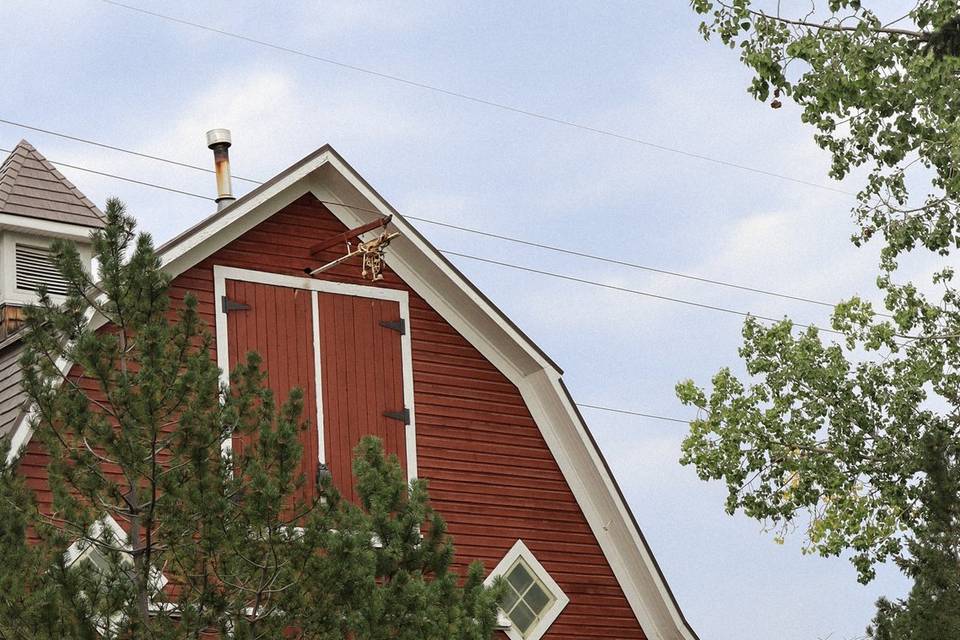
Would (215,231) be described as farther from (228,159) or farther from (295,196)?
(228,159)

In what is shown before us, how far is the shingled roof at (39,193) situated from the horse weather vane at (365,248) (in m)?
4.20

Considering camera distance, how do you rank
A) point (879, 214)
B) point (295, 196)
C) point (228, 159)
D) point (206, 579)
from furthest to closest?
point (879, 214) < point (228, 159) < point (295, 196) < point (206, 579)

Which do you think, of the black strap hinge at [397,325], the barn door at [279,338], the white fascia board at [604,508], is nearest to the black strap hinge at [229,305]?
the barn door at [279,338]

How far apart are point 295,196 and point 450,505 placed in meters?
3.58

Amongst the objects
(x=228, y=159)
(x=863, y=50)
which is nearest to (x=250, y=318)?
(x=228, y=159)

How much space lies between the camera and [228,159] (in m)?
16.6

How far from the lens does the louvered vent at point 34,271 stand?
1769 cm

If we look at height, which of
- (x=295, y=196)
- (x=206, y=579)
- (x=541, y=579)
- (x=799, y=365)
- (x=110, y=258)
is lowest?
(x=206, y=579)

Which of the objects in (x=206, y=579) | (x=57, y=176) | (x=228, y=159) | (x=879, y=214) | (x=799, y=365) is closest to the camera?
(x=206, y=579)

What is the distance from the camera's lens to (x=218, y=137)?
1656 centimetres

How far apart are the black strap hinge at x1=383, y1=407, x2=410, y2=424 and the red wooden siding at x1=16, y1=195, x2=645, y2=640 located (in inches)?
5.9

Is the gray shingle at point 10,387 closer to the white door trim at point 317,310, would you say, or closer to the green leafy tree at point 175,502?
the white door trim at point 317,310

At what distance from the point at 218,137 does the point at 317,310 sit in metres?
2.77

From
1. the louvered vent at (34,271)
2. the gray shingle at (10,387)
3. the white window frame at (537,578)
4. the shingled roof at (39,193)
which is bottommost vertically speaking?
the gray shingle at (10,387)
